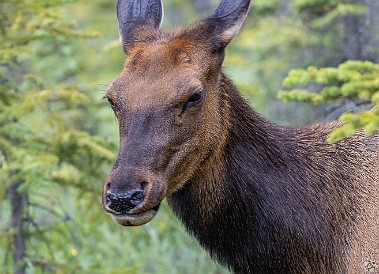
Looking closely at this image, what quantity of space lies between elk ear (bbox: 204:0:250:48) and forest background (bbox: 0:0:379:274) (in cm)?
74

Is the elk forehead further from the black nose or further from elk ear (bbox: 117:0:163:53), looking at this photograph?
the black nose

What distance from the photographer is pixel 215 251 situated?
22.6 ft

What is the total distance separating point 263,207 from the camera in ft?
22.4

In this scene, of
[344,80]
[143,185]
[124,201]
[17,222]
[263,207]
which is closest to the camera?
[124,201]

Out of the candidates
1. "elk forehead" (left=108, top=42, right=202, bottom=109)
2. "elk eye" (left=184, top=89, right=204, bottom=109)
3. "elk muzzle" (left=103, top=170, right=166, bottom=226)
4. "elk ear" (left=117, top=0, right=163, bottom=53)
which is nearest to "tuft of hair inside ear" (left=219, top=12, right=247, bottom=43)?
"elk forehead" (left=108, top=42, right=202, bottom=109)

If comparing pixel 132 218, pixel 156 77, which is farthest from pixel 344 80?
pixel 132 218

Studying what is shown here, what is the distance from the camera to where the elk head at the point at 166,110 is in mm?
6109

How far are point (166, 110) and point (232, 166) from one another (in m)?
0.79

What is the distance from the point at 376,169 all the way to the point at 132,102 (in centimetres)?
202

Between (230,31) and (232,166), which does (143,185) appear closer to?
(232,166)

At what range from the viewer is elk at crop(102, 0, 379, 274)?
21.1 ft

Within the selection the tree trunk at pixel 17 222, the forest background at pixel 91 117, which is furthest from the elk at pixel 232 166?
the tree trunk at pixel 17 222

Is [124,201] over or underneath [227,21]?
underneath

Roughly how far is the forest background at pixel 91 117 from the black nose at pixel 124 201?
1374mm
